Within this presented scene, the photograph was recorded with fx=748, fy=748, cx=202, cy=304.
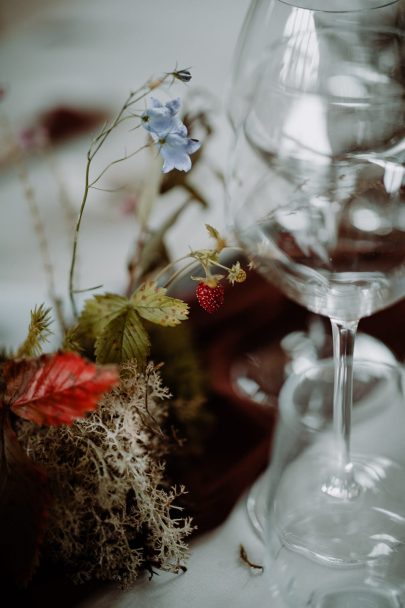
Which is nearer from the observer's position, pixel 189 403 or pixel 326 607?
pixel 326 607

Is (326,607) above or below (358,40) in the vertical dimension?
below

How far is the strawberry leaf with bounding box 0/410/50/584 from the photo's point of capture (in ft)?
1.00

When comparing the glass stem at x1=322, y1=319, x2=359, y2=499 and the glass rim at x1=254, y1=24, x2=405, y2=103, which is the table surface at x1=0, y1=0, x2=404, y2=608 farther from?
the glass rim at x1=254, y1=24, x2=405, y2=103

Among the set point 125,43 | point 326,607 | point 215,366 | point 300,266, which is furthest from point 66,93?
point 326,607

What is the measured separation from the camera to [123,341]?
0.33 metres

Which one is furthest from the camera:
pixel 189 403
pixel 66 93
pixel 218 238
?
pixel 66 93

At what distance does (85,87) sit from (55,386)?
2.27 ft

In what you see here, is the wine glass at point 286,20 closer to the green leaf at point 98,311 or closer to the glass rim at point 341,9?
the glass rim at point 341,9

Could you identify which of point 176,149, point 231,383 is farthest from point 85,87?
point 176,149

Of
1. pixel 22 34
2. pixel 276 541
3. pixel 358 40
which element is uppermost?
pixel 358 40

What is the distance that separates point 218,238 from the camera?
0.31 metres

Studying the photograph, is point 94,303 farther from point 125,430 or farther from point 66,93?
point 66,93

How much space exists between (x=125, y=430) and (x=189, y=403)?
0.11 meters

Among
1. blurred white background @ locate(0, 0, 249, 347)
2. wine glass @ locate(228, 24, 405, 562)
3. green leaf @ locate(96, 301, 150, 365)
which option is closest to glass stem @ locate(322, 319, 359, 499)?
wine glass @ locate(228, 24, 405, 562)
